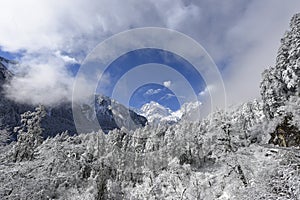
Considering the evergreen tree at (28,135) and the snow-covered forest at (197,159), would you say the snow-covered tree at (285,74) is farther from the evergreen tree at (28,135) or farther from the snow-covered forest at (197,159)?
the evergreen tree at (28,135)

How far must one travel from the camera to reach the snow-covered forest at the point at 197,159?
1144 centimetres

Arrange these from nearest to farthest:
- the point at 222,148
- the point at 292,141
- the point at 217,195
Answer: the point at 222,148
the point at 292,141
the point at 217,195

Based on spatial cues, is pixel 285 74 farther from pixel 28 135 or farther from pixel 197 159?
pixel 197 159

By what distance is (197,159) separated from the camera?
76938 mm

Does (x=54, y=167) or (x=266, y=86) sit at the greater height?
(x=266, y=86)

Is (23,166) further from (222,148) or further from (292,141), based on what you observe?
(292,141)

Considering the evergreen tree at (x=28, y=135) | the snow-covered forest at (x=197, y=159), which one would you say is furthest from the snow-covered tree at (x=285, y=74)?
the evergreen tree at (x=28, y=135)

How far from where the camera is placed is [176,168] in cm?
5678

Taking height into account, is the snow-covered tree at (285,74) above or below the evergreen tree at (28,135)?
above

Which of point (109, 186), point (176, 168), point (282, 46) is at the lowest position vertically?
point (109, 186)

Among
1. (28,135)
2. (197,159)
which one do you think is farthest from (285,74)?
(197,159)

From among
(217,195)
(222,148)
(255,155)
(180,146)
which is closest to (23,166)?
(222,148)

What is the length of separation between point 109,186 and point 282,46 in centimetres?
3607

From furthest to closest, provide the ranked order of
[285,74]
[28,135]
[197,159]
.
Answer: [197,159]
[285,74]
[28,135]
